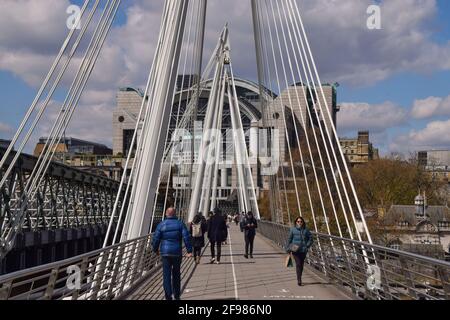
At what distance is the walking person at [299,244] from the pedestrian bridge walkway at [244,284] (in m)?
0.38

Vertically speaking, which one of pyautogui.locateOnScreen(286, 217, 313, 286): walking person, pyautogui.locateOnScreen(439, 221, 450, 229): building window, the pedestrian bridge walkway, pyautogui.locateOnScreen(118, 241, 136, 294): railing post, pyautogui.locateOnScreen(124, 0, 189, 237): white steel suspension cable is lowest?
the pedestrian bridge walkway

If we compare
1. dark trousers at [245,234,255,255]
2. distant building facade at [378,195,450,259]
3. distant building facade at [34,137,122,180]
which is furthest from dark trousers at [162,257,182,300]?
distant building facade at [34,137,122,180]

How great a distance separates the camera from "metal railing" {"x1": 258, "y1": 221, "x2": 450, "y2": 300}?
29.9 ft

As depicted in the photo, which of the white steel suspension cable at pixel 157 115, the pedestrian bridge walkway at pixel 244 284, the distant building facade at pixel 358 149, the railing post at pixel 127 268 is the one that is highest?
the distant building facade at pixel 358 149

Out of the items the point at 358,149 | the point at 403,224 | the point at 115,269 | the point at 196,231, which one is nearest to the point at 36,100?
the point at 115,269

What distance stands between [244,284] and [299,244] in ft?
4.37

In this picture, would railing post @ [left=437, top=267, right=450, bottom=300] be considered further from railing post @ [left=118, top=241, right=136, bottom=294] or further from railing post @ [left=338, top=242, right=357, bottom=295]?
railing post @ [left=118, top=241, right=136, bottom=294]

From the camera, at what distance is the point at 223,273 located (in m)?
18.1

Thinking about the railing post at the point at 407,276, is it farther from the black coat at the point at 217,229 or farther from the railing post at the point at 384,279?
the black coat at the point at 217,229

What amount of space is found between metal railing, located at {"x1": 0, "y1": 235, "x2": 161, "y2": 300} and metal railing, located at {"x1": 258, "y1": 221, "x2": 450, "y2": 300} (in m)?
3.89

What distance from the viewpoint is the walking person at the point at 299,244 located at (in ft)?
48.6

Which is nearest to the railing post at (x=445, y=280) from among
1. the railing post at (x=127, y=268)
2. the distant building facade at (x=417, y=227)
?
the railing post at (x=127, y=268)

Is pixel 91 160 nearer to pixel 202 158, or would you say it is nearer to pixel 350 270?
pixel 202 158
